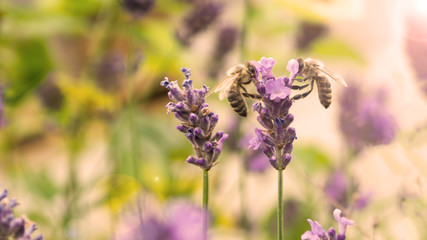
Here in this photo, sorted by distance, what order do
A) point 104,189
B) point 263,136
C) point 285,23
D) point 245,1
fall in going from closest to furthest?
point 263,136 → point 245,1 → point 104,189 → point 285,23

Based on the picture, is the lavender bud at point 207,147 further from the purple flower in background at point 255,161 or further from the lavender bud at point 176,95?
the purple flower in background at point 255,161

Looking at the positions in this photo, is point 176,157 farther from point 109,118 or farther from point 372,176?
point 372,176

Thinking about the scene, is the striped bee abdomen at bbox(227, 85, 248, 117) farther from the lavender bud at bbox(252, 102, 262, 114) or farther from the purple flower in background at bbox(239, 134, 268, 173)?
the purple flower in background at bbox(239, 134, 268, 173)

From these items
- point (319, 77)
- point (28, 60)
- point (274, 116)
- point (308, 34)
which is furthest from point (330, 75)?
point (28, 60)

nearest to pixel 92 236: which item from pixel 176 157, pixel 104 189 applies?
pixel 104 189

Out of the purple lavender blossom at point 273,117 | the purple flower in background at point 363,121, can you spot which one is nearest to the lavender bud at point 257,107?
the purple lavender blossom at point 273,117

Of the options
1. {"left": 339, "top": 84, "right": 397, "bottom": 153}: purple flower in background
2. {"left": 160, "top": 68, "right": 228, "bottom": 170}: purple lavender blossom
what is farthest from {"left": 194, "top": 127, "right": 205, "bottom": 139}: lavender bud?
{"left": 339, "top": 84, "right": 397, "bottom": 153}: purple flower in background
